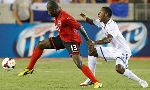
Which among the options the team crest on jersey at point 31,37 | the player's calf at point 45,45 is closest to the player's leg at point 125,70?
the player's calf at point 45,45

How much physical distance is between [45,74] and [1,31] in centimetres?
749

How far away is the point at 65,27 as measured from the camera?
13094mm

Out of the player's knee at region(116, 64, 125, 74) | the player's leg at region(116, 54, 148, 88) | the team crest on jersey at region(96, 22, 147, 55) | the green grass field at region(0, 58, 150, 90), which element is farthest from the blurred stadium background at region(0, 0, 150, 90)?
the player's knee at region(116, 64, 125, 74)

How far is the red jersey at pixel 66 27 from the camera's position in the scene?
42.4 ft

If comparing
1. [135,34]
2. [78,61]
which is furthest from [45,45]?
[135,34]

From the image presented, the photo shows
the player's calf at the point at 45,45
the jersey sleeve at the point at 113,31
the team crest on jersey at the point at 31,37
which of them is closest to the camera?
the jersey sleeve at the point at 113,31

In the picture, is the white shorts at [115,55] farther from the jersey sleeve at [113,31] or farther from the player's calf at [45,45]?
the player's calf at [45,45]

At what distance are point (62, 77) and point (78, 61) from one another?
2.92 m

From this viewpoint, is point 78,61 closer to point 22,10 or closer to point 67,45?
point 67,45

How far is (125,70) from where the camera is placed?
41.9ft

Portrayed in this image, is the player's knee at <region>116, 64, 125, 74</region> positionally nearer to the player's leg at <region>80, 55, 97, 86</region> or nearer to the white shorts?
the white shorts

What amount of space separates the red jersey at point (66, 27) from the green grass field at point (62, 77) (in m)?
1.03

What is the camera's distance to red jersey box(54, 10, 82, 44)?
42.4 feet

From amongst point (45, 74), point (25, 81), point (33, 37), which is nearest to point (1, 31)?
point (33, 37)
